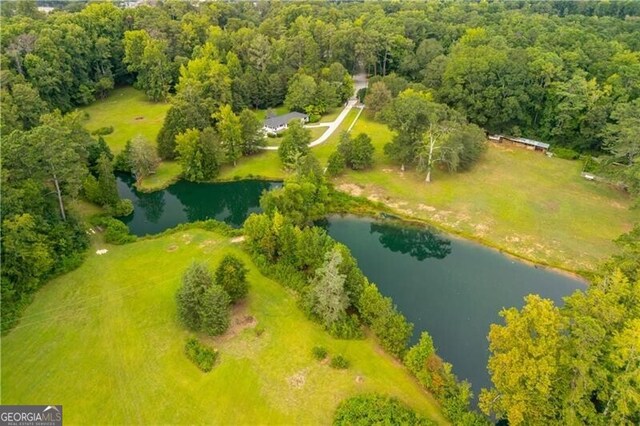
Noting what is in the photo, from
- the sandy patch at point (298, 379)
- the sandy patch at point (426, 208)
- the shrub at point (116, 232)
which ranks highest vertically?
the shrub at point (116, 232)

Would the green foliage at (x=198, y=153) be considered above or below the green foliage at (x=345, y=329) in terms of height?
above

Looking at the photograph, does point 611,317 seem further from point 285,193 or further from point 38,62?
point 38,62

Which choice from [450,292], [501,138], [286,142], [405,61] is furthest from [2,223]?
[405,61]

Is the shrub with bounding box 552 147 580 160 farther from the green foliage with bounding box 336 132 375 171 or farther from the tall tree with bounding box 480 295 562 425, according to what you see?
the tall tree with bounding box 480 295 562 425

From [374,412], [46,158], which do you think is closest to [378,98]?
[46,158]

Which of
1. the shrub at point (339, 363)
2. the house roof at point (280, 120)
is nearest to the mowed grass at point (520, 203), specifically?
the house roof at point (280, 120)

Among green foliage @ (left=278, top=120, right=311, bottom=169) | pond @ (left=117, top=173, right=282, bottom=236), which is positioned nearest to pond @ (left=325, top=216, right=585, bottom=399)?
green foliage @ (left=278, top=120, right=311, bottom=169)
